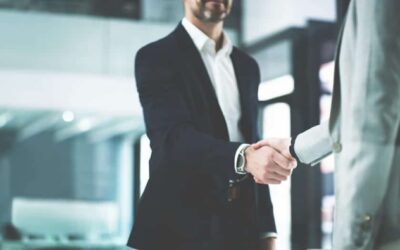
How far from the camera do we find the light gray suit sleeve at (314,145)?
42.3 inches

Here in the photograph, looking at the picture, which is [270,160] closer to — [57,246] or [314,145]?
[314,145]

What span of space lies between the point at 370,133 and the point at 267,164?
0.33 metres

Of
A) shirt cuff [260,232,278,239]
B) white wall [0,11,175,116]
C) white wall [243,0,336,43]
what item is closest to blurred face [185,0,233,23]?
shirt cuff [260,232,278,239]

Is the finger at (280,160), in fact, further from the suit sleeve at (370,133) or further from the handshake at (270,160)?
the suit sleeve at (370,133)

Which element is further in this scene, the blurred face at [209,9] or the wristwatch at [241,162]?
the blurred face at [209,9]

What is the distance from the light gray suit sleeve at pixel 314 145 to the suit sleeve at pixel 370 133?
15cm

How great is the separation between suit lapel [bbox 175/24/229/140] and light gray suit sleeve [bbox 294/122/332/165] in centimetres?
21

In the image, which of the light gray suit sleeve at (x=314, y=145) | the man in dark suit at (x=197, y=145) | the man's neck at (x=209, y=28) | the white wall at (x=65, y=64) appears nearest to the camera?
the light gray suit sleeve at (x=314, y=145)

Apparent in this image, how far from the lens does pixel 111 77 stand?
3.33m

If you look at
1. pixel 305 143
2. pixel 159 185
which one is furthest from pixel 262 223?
pixel 305 143

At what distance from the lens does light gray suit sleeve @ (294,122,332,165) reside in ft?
3.52

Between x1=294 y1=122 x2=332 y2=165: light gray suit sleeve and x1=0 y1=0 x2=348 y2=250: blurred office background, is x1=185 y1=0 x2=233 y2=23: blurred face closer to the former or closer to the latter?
x1=294 y1=122 x2=332 y2=165: light gray suit sleeve

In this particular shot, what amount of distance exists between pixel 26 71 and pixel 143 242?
A: 2262 mm

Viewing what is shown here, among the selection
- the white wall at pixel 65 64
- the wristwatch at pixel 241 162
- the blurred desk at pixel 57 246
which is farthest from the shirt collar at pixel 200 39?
the blurred desk at pixel 57 246
